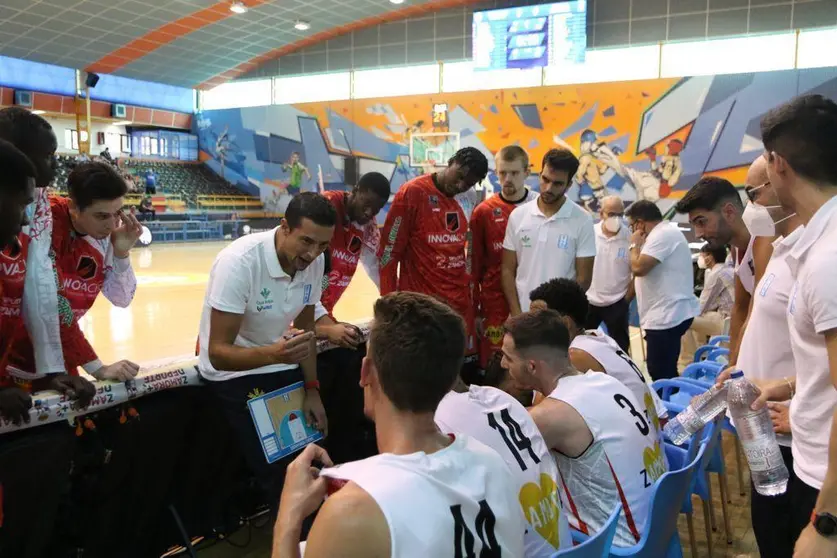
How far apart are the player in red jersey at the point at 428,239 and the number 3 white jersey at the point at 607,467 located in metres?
2.08

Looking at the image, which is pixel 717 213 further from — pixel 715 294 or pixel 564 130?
pixel 564 130

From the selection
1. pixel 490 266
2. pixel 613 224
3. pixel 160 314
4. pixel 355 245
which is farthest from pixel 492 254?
pixel 160 314

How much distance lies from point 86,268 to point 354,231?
63.4 inches

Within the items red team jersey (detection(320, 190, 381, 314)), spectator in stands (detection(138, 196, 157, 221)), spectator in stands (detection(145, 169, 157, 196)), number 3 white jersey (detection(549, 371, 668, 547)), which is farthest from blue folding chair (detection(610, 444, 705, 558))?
spectator in stands (detection(145, 169, 157, 196))

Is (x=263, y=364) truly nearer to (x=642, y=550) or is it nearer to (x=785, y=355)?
(x=642, y=550)

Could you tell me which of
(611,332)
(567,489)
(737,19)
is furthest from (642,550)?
(737,19)

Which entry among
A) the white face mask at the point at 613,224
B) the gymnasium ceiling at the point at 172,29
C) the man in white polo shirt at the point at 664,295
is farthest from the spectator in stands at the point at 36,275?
the gymnasium ceiling at the point at 172,29

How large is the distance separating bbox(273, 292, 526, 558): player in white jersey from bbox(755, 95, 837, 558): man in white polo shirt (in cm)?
63

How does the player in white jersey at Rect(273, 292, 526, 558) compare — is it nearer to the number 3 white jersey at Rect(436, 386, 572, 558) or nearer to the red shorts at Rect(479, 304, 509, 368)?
the number 3 white jersey at Rect(436, 386, 572, 558)

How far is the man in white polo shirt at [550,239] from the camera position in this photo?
406cm

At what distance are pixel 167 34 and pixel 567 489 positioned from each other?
72.9 feet

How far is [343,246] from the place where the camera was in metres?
3.94

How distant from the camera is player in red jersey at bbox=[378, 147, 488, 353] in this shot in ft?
13.3

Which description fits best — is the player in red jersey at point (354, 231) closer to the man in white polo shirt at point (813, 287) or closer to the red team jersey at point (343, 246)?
the red team jersey at point (343, 246)
